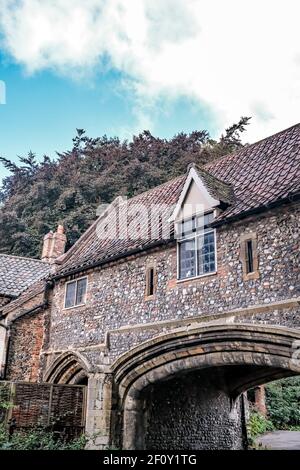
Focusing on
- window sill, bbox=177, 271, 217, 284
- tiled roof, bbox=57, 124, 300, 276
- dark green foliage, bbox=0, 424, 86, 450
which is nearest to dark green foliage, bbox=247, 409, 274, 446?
tiled roof, bbox=57, 124, 300, 276

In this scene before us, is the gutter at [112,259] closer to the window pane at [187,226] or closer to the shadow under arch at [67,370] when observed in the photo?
the window pane at [187,226]

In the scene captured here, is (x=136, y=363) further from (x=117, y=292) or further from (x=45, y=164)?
(x=45, y=164)

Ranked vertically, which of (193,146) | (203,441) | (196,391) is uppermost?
(193,146)

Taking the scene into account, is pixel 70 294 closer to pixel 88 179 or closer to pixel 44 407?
pixel 44 407

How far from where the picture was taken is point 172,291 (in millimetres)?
11820

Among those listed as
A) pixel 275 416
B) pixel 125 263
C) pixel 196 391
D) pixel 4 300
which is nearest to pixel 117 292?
pixel 125 263

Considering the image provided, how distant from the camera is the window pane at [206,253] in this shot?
36.7 feet

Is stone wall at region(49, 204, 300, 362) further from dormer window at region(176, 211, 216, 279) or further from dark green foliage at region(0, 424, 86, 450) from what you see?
dark green foliage at region(0, 424, 86, 450)

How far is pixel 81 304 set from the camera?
14594 mm

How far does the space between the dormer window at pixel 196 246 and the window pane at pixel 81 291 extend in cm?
431

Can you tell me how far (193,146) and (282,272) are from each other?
1196 inches

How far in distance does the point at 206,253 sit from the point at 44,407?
6.16 metres

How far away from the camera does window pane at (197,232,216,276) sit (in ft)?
36.7

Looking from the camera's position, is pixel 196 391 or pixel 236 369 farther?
pixel 236 369
